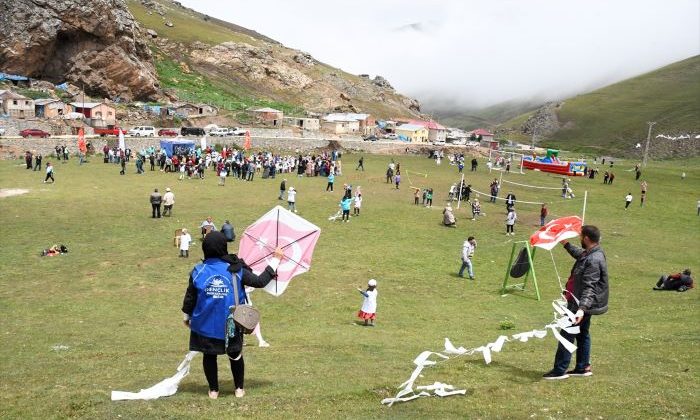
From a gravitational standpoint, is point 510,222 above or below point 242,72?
below


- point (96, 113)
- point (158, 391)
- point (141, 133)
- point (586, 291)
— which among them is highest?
point (96, 113)

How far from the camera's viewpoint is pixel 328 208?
39.5 m

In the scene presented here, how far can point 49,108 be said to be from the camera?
83.9m

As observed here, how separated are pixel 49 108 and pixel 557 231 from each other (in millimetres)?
85249

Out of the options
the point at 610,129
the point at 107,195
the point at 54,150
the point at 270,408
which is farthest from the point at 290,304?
the point at 610,129

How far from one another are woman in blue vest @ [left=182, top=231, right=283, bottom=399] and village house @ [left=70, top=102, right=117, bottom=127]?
86.9 m

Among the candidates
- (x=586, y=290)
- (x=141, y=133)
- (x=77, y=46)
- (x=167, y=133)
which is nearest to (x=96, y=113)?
(x=167, y=133)

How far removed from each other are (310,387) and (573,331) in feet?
14.1

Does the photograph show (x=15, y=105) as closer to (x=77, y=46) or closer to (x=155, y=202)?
(x=77, y=46)

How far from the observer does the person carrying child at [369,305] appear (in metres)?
16.5

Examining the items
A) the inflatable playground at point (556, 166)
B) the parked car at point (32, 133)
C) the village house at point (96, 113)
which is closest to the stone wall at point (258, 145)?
the parked car at point (32, 133)

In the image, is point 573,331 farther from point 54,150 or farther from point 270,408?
point 54,150

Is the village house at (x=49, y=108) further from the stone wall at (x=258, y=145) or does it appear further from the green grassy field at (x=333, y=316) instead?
the green grassy field at (x=333, y=316)

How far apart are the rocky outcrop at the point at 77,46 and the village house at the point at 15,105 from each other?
24906 millimetres
